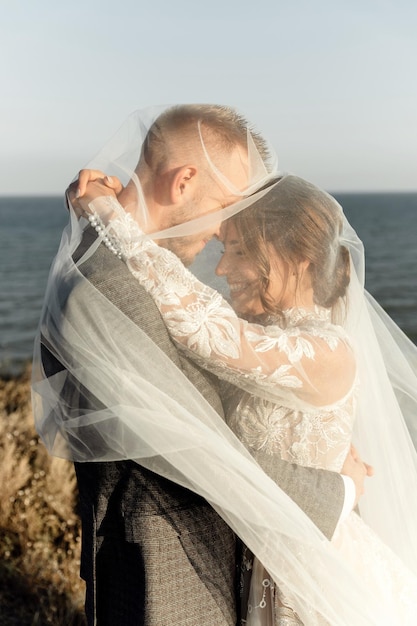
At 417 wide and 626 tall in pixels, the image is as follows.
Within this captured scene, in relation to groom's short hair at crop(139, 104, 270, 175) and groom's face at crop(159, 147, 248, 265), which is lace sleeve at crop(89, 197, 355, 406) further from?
groom's short hair at crop(139, 104, 270, 175)

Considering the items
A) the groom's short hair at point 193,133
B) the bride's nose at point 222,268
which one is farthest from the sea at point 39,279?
the bride's nose at point 222,268

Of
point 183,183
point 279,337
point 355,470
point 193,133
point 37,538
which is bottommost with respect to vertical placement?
point 37,538

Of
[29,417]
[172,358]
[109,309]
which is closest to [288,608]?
[172,358]

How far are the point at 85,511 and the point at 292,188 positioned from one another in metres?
1.23

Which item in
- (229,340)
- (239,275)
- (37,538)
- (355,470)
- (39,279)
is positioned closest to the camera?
(229,340)

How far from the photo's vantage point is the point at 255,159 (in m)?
2.19

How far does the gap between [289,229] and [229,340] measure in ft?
1.41

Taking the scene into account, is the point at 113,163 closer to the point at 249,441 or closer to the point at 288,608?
the point at 249,441

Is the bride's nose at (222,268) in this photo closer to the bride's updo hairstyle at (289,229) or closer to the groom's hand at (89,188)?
the bride's updo hairstyle at (289,229)

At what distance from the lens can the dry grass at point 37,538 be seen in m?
4.01

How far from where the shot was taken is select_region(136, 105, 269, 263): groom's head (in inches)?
82.3

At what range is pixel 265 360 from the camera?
2057 mm

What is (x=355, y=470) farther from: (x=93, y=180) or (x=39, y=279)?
(x=39, y=279)

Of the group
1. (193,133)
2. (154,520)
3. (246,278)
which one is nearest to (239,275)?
(246,278)
